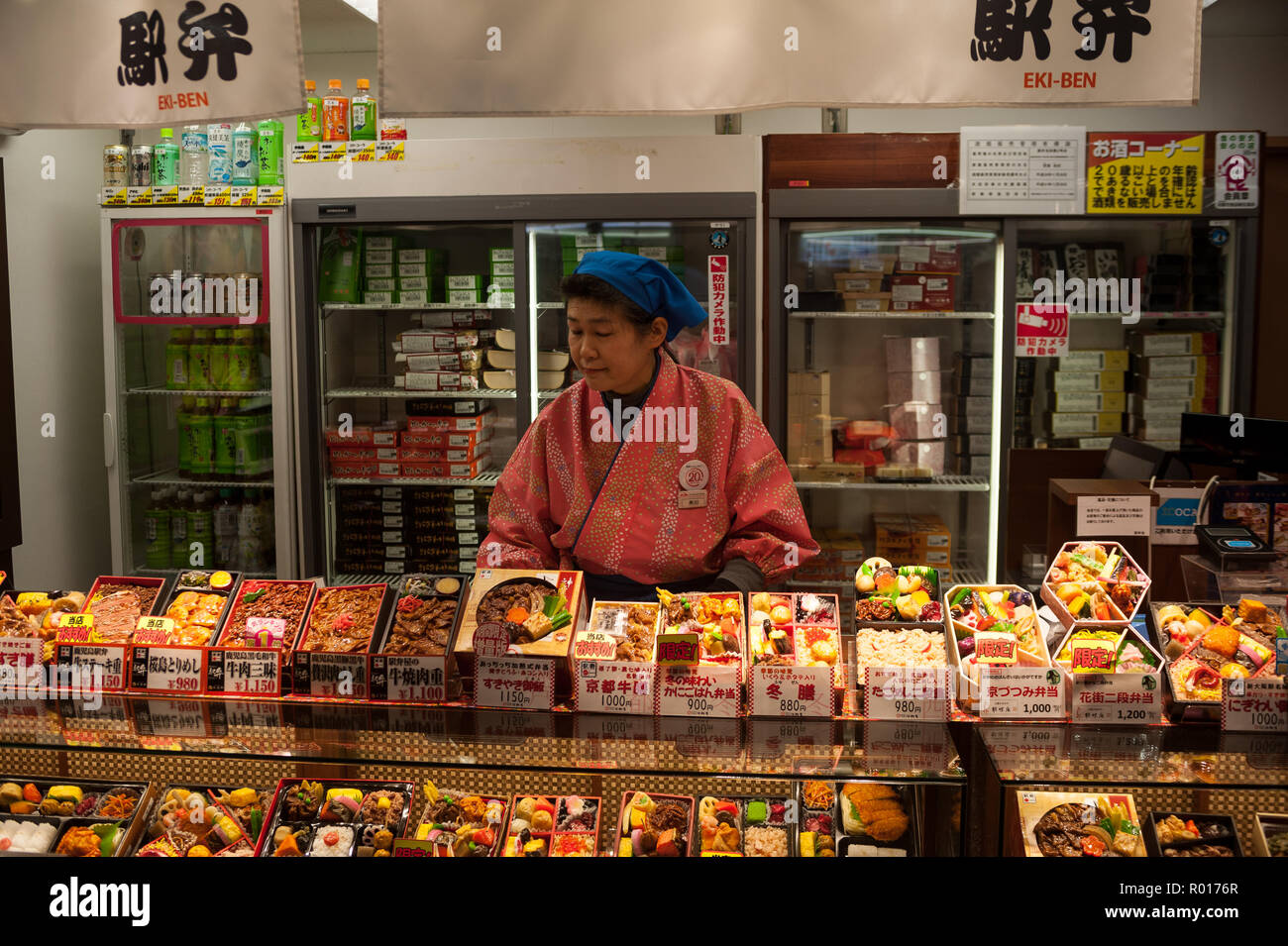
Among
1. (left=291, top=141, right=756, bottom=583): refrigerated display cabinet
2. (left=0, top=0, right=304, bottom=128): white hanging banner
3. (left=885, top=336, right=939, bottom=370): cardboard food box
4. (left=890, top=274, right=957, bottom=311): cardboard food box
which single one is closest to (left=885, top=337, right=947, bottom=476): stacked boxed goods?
(left=885, top=336, right=939, bottom=370): cardboard food box

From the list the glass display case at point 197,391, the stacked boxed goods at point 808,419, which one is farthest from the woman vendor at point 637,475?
the glass display case at point 197,391

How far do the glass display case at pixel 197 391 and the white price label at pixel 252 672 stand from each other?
2614 mm

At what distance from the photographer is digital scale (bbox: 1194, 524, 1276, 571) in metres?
2.17

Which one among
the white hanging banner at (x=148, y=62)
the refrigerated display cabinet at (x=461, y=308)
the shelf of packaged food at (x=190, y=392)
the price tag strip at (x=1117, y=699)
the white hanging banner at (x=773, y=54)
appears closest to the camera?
the price tag strip at (x=1117, y=699)

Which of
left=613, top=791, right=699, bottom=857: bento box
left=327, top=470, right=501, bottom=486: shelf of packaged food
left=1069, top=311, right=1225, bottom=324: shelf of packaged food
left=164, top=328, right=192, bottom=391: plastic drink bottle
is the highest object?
left=1069, top=311, right=1225, bottom=324: shelf of packaged food

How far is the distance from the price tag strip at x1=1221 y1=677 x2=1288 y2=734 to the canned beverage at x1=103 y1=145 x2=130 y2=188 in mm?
4399

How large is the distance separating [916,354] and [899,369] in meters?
0.10

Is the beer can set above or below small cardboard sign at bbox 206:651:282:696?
above

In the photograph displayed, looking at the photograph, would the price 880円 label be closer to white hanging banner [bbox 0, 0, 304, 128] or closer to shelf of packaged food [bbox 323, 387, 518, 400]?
white hanging banner [bbox 0, 0, 304, 128]

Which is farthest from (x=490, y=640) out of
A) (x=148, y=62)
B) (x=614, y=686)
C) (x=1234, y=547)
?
(x=1234, y=547)

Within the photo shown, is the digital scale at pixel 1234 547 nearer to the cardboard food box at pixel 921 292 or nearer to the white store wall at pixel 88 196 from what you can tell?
the cardboard food box at pixel 921 292

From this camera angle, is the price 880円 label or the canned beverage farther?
the canned beverage

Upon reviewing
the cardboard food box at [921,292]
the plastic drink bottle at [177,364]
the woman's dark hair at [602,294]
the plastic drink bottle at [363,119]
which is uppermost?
the plastic drink bottle at [363,119]

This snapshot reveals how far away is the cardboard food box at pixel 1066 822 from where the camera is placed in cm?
157
